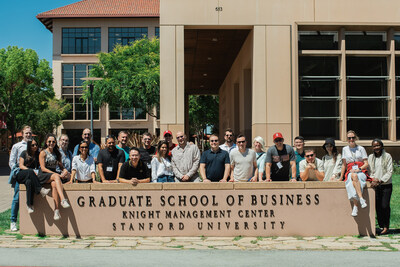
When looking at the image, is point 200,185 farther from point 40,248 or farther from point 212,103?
point 212,103

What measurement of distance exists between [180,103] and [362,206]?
33.1 feet

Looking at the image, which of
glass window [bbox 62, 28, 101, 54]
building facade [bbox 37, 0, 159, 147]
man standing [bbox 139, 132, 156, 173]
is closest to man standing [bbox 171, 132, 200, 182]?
man standing [bbox 139, 132, 156, 173]

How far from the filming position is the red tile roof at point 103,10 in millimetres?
61406

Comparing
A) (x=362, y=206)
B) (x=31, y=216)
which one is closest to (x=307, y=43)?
(x=362, y=206)

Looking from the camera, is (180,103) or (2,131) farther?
(2,131)

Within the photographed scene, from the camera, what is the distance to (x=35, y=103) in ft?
151

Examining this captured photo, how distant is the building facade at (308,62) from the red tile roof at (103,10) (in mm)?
44350

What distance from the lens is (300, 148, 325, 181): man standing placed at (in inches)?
381

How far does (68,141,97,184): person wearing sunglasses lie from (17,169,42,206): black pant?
663 mm

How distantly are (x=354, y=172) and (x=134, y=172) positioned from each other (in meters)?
4.13

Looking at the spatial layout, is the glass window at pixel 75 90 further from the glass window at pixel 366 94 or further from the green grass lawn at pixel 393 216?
the green grass lawn at pixel 393 216

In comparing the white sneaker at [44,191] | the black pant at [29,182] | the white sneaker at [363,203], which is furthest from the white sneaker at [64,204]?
the white sneaker at [363,203]

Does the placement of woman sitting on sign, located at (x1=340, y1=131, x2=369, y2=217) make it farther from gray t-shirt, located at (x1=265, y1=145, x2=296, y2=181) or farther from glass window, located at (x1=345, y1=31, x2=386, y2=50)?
glass window, located at (x1=345, y1=31, x2=386, y2=50)

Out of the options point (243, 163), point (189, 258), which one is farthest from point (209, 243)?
point (243, 163)
